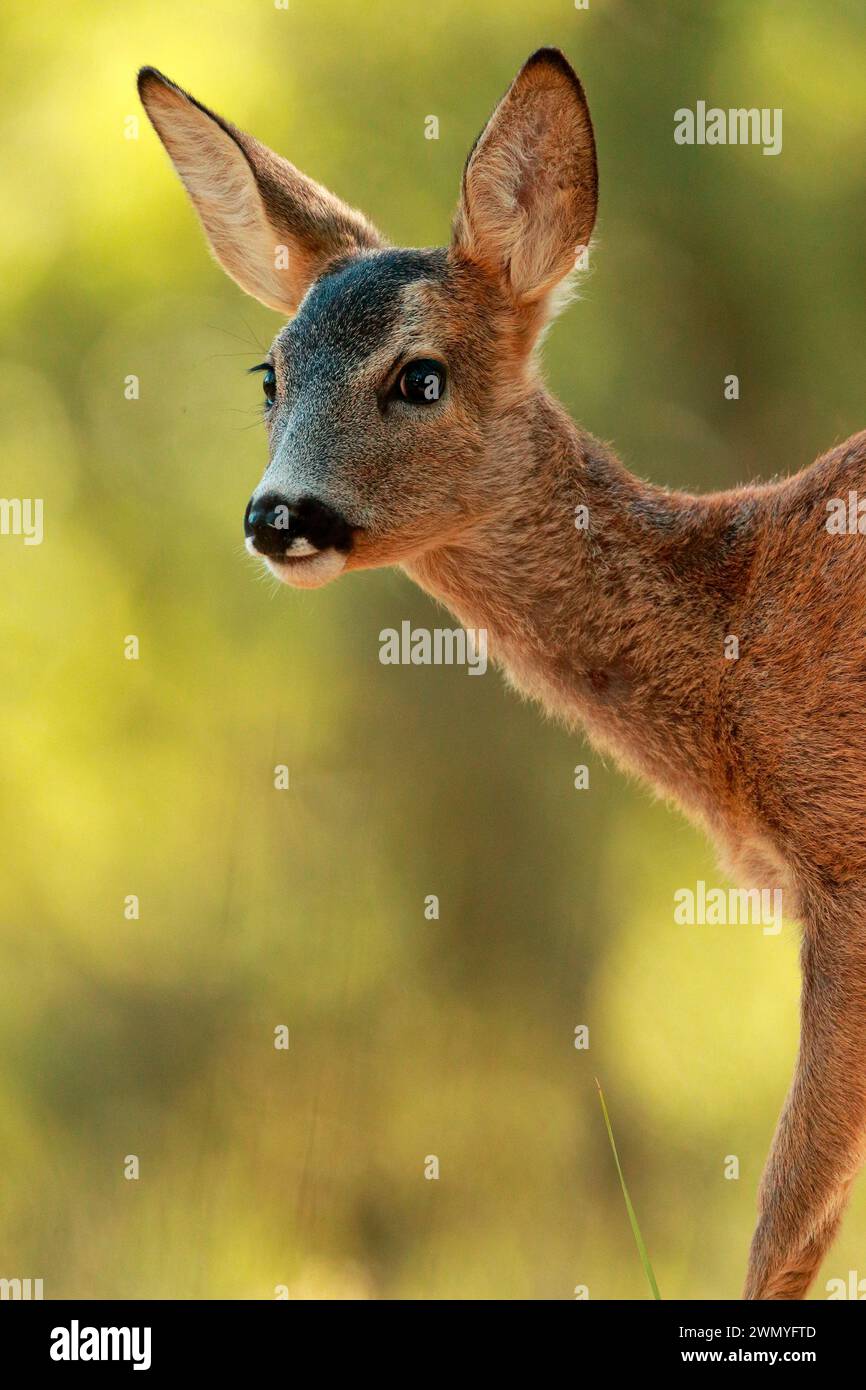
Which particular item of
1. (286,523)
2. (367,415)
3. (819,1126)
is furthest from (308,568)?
(819,1126)

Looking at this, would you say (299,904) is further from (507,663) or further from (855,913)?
(855,913)

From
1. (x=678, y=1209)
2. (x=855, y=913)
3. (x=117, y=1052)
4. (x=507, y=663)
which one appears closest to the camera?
(x=855, y=913)

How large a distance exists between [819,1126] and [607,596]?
1.92 metres

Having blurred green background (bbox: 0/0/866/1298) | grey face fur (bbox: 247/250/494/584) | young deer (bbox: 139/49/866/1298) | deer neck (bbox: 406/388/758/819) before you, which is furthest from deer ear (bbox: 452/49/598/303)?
blurred green background (bbox: 0/0/866/1298)

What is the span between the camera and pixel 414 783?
12125 millimetres

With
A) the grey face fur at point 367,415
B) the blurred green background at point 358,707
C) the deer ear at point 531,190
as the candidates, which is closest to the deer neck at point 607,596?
the grey face fur at point 367,415

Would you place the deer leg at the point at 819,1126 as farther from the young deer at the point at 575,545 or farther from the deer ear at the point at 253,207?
the deer ear at the point at 253,207

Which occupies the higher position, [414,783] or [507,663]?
[414,783]

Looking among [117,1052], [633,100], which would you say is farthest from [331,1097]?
[633,100]

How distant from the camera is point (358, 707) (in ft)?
40.8

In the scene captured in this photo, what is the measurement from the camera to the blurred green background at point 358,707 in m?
11.6

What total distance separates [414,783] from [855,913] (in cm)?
657

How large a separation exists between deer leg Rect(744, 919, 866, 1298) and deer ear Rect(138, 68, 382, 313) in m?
3.21
